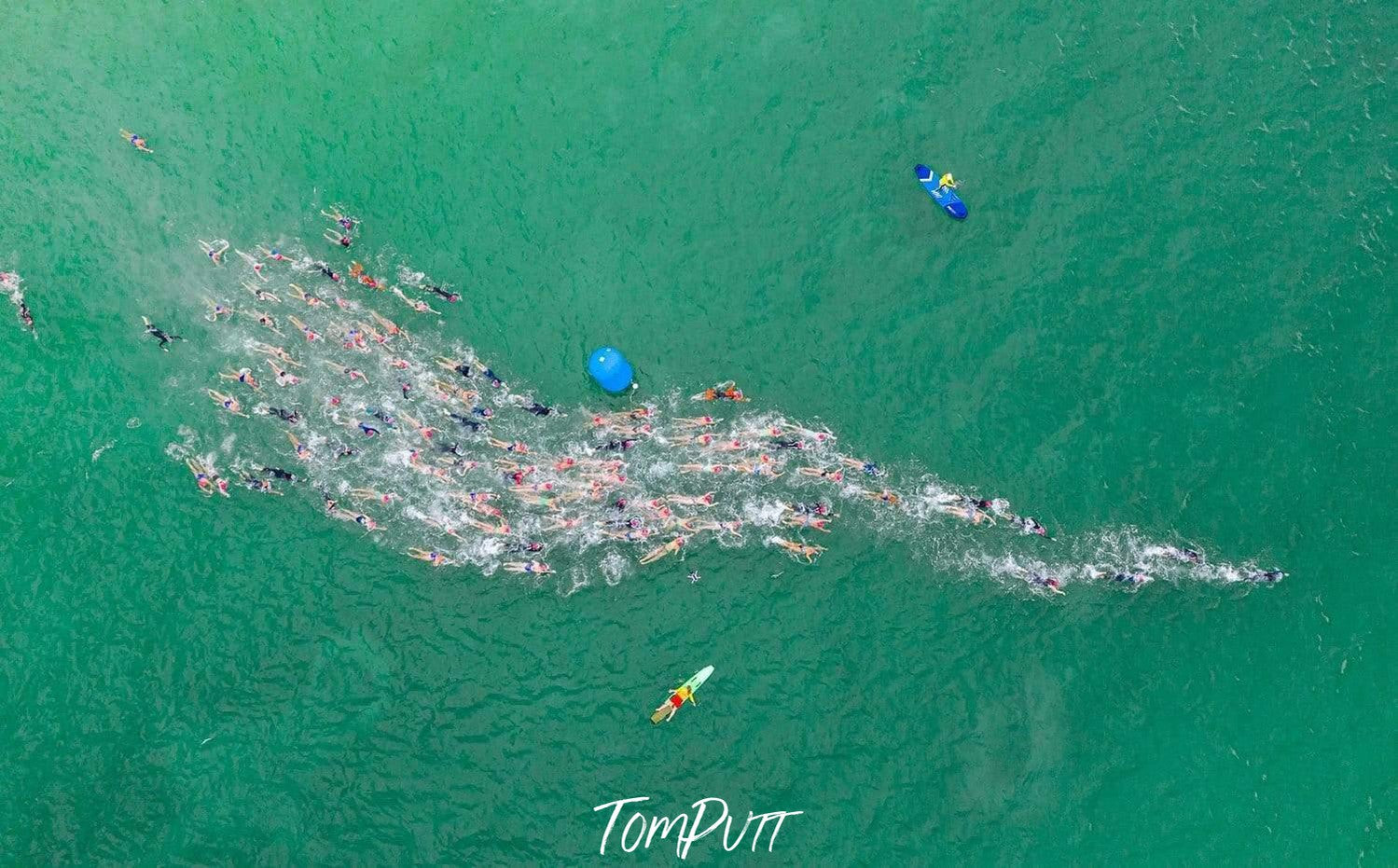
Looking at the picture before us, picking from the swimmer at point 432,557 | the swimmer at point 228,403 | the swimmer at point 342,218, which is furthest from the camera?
the swimmer at point 342,218

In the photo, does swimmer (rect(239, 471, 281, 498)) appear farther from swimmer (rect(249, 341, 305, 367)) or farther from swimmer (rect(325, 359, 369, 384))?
swimmer (rect(325, 359, 369, 384))

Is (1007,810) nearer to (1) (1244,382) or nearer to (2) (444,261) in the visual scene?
(1) (1244,382)

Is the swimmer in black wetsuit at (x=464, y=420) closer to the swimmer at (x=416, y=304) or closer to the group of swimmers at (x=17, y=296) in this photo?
the swimmer at (x=416, y=304)

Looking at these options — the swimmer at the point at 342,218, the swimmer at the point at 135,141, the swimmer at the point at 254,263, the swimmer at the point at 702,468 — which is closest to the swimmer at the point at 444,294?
the swimmer at the point at 342,218

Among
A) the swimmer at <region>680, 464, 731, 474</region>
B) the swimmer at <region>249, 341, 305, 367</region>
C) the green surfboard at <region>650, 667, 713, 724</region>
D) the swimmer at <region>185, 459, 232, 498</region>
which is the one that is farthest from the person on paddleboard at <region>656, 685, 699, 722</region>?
the swimmer at <region>249, 341, 305, 367</region>

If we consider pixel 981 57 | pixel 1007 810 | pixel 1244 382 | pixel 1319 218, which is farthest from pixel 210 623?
pixel 1319 218
